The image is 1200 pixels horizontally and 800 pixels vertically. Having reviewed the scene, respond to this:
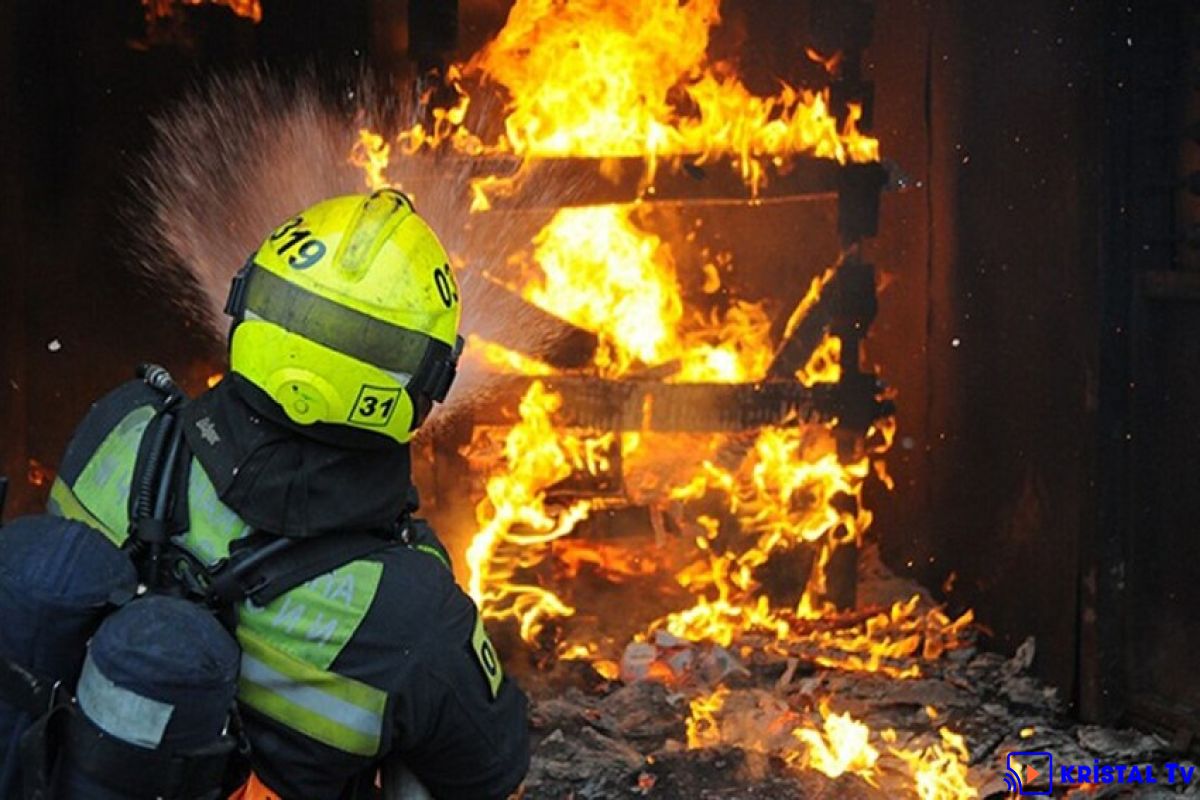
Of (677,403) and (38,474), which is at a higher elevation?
(677,403)

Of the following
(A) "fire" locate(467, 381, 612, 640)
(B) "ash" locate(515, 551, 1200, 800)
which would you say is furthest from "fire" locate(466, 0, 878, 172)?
(B) "ash" locate(515, 551, 1200, 800)

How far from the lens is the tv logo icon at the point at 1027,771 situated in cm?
511

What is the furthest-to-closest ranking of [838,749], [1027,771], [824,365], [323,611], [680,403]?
[824,365] < [680,403] < [838,749] < [1027,771] < [323,611]

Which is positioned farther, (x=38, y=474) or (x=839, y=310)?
(x=38, y=474)

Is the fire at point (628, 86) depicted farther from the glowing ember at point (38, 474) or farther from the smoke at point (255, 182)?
the glowing ember at point (38, 474)

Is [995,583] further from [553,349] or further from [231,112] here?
[231,112]

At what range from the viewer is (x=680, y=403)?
6.68 m

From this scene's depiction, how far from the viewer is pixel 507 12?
7.62 meters

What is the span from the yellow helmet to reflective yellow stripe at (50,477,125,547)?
1.25 feet

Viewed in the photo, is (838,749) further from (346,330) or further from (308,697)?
(346,330)

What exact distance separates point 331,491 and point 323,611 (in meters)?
0.22

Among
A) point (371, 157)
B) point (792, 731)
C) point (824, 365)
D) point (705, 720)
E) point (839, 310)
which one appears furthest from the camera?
point (371, 157)

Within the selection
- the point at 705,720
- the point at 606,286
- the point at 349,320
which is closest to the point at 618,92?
the point at 606,286

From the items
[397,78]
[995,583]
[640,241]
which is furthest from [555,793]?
[397,78]
